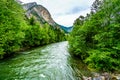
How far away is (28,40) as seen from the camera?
172 ft

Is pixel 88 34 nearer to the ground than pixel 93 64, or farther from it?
farther from it

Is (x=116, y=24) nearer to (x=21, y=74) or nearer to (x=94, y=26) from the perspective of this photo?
(x=94, y=26)

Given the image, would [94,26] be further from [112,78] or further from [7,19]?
[7,19]

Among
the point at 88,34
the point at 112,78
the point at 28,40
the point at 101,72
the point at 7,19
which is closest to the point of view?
the point at 112,78

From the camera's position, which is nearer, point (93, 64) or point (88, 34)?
point (93, 64)

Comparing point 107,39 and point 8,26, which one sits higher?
point 8,26

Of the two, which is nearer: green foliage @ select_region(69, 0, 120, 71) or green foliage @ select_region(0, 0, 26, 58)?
green foliage @ select_region(69, 0, 120, 71)

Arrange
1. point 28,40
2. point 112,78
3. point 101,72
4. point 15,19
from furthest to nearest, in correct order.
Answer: point 28,40, point 15,19, point 101,72, point 112,78

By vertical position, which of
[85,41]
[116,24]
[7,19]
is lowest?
[85,41]

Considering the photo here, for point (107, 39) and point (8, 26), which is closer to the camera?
point (107, 39)

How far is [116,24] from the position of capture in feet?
65.6

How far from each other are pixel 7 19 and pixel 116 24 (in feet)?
57.6

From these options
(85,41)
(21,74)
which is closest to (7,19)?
(85,41)

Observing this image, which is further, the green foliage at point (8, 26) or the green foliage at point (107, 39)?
the green foliage at point (8, 26)
